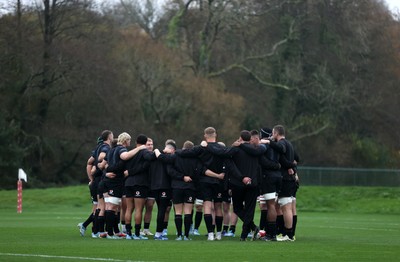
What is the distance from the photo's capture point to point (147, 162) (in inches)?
811

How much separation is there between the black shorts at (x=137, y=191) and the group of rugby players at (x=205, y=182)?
20 millimetres

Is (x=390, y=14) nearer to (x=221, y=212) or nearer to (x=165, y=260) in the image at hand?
(x=221, y=212)

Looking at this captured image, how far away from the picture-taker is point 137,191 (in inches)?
813

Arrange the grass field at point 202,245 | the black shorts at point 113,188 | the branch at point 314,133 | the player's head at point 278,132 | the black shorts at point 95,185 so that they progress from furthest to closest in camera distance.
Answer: the branch at point 314,133 → the black shorts at point 95,185 → the black shorts at point 113,188 → the player's head at point 278,132 → the grass field at point 202,245

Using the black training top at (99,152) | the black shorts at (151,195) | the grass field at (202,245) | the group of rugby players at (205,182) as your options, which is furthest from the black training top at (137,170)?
the grass field at (202,245)

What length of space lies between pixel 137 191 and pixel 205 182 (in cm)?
143

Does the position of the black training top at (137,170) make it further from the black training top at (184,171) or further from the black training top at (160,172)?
the black training top at (184,171)

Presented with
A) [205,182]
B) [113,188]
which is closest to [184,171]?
[205,182]

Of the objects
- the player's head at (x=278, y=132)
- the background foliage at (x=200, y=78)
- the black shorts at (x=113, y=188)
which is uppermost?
the background foliage at (x=200, y=78)

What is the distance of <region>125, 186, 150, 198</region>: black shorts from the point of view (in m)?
20.6

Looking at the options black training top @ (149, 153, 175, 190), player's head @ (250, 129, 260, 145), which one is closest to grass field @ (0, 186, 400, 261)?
black training top @ (149, 153, 175, 190)

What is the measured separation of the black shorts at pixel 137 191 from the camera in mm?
20641

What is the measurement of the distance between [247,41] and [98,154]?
37.7m

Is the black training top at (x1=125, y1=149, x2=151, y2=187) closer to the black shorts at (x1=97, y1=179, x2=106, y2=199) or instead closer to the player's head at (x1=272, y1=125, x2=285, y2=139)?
the black shorts at (x1=97, y1=179, x2=106, y2=199)
